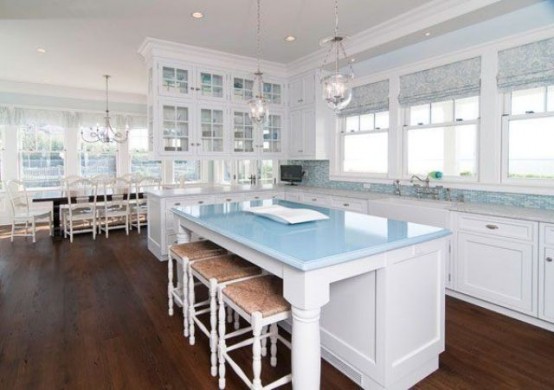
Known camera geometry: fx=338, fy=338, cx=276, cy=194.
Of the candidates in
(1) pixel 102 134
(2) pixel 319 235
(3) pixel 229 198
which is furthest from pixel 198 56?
(2) pixel 319 235

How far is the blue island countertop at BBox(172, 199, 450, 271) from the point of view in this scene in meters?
1.57

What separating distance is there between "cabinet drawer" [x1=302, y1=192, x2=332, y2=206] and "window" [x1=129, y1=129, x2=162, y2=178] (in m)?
4.57

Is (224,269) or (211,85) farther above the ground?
(211,85)

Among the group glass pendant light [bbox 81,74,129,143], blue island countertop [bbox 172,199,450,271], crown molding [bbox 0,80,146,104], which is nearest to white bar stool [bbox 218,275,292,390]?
blue island countertop [bbox 172,199,450,271]

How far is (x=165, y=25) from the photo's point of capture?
3.87m

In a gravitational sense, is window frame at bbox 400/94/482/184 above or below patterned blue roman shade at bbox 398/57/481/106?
below

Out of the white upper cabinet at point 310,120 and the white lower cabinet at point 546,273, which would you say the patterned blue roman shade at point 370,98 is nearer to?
the white upper cabinet at point 310,120

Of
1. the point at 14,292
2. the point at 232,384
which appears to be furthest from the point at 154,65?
the point at 232,384

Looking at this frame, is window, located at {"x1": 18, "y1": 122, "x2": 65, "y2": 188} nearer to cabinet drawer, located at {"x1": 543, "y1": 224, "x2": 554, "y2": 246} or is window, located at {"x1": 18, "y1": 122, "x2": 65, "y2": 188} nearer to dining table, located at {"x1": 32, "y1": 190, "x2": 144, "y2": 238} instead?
dining table, located at {"x1": 32, "y1": 190, "x2": 144, "y2": 238}

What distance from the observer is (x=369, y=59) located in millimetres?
4508

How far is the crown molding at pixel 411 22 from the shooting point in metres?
3.10

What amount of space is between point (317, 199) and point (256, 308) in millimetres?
3107

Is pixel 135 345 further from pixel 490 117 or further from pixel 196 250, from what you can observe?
pixel 490 117

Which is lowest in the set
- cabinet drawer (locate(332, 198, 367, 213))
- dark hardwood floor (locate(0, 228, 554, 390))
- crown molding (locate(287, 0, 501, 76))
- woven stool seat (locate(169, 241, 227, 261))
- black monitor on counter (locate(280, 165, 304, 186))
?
dark hardwood floor (locate(0, 228, 554, 390))
